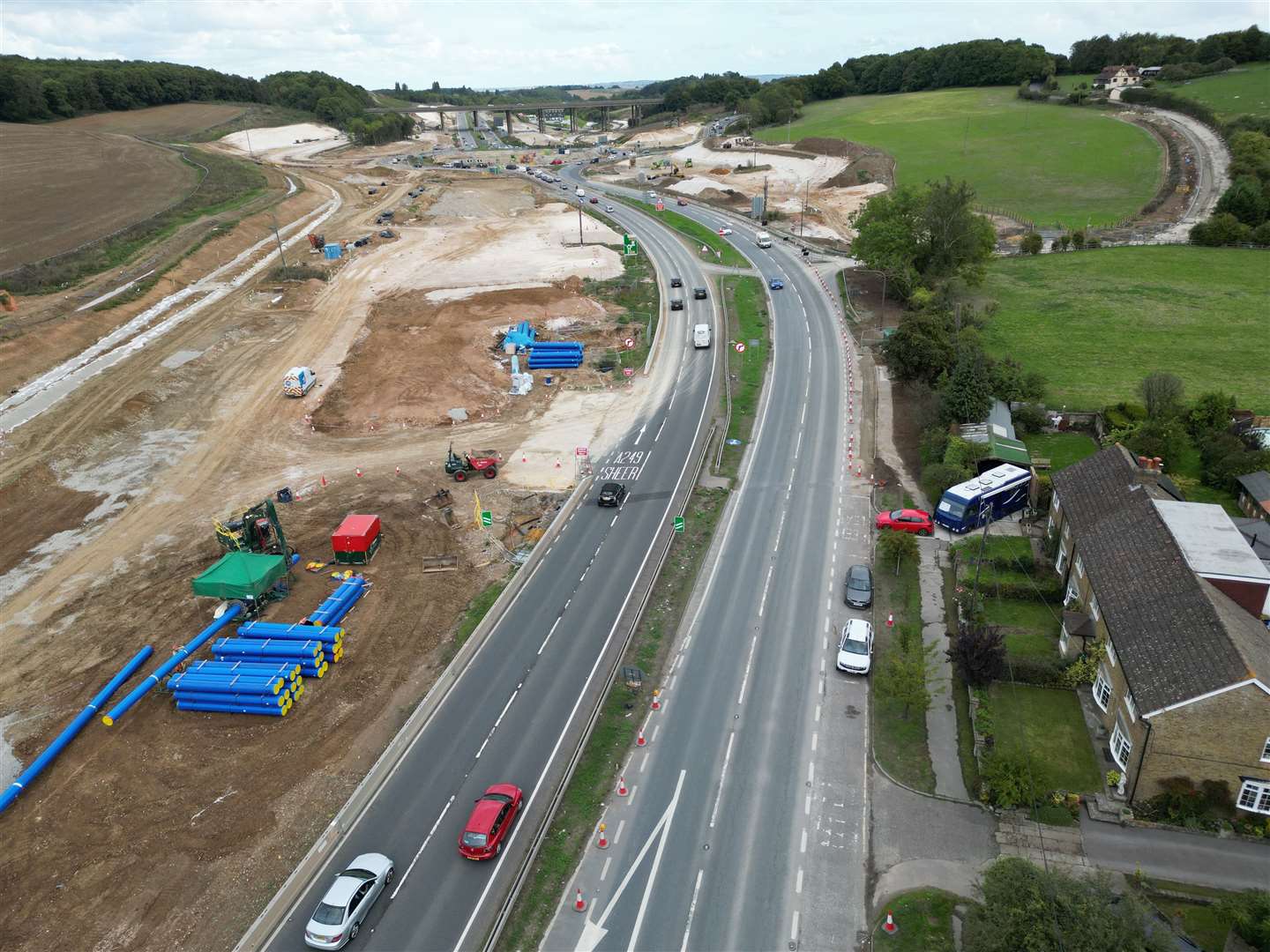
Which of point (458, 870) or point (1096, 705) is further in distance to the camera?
point (1096, 705)

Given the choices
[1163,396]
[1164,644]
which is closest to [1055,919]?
[1164,644]

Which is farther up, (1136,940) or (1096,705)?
(1136,940)

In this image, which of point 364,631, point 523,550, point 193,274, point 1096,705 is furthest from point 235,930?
point 193,274

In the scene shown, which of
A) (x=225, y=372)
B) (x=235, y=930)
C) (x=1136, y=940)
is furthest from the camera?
(x=225, y=372)

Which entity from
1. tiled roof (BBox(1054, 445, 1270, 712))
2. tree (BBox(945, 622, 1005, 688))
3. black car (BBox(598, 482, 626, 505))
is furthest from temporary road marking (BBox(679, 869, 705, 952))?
black car (BBox(598, 482, 626, 505))

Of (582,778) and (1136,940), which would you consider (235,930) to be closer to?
(582,778)

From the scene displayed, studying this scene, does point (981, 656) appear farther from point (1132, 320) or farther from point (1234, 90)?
point (1234, 90)
